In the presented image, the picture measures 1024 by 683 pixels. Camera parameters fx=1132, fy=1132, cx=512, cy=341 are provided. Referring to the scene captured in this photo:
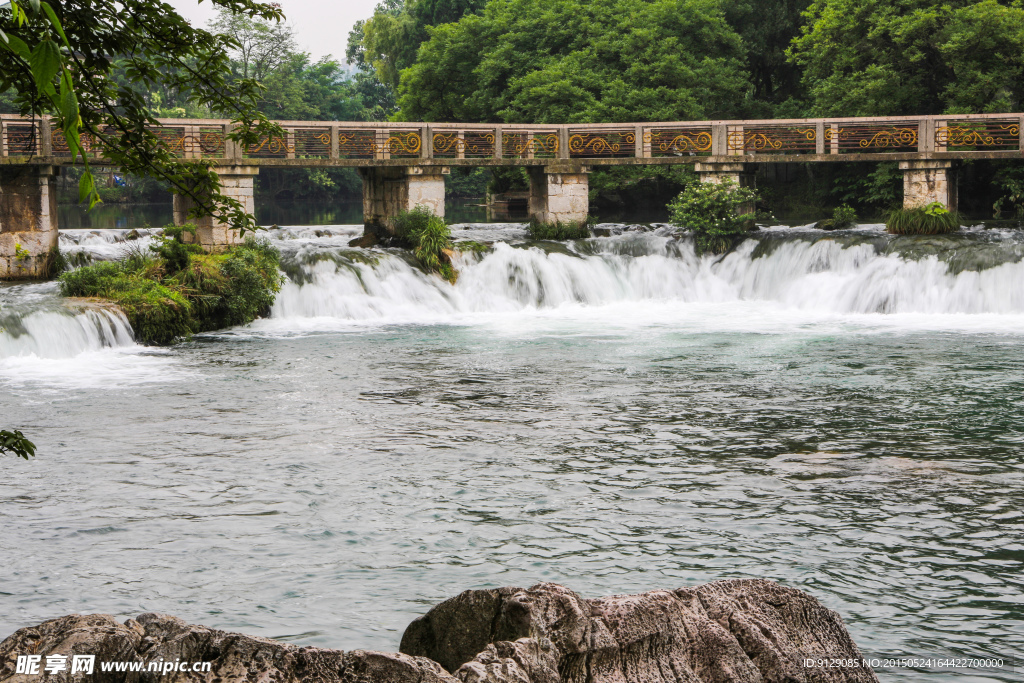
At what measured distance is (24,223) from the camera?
24562 millimetres

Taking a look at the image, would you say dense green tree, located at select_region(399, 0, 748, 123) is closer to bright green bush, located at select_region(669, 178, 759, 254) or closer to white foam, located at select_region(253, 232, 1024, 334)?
bright green bush, located at select_region(669, 178, 759, 254)

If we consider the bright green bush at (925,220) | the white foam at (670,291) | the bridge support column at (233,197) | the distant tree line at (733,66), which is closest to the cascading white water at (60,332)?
the white foam at (670,291)

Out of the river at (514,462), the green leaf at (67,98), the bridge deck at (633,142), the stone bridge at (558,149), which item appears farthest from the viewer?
the bridge deck at (633,142)

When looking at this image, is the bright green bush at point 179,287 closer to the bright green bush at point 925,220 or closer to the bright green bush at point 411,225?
the bright green bush at point 411,225

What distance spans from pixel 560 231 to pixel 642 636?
25969 mm

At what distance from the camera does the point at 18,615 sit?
7973 millimetres

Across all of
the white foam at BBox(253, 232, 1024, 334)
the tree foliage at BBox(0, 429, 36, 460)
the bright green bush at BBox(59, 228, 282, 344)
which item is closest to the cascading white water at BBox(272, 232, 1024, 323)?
the white foam at BBox(253, 232, 1024, 334)

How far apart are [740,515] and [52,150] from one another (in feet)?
66.4

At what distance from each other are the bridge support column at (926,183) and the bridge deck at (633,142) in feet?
0.79

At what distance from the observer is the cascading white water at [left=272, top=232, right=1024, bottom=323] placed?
80.0 feet

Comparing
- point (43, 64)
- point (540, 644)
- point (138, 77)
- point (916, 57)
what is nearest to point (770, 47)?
point (916, 57)

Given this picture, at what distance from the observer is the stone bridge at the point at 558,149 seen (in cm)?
2667

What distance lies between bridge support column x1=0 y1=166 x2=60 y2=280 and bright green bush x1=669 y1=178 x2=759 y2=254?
15.3 metres

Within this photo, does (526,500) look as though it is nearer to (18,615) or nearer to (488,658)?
(18,615)
